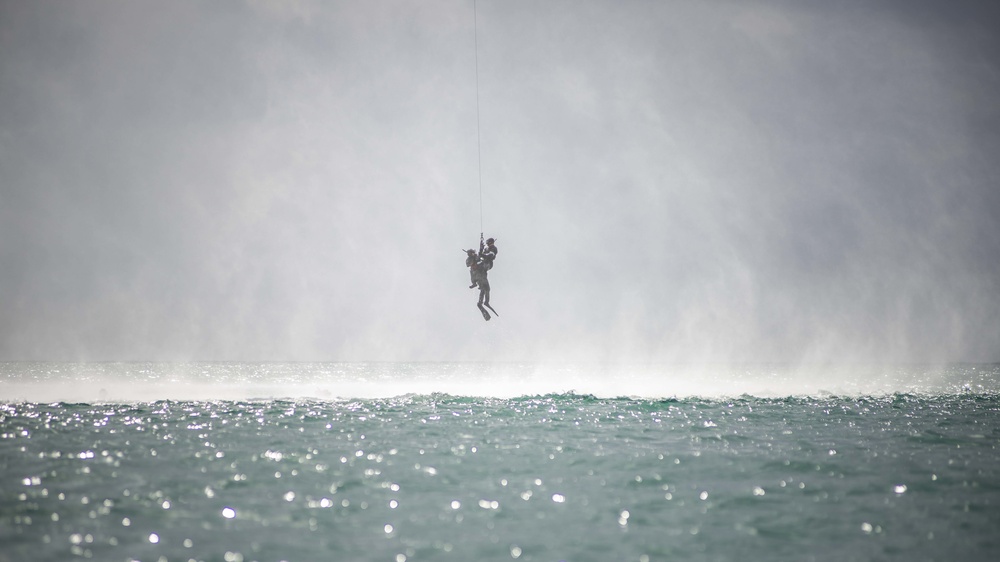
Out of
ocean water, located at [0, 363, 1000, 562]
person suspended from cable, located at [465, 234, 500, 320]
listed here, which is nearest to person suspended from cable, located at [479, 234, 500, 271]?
person suspended from cable, located at [465, 234, 500, 320]

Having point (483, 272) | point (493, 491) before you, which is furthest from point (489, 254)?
point (493, 491)

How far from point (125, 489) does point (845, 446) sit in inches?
830

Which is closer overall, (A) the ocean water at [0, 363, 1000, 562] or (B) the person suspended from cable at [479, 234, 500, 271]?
(A) the ocean water at [0, 363, 1000, 562]

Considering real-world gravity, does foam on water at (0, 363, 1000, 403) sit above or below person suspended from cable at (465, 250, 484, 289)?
below

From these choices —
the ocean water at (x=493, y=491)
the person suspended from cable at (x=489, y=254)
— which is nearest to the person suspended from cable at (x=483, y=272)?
the person suspended from cable at (x=489, y=254)

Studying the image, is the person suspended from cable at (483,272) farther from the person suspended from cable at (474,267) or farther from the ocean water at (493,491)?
the ocean water at (493,491)

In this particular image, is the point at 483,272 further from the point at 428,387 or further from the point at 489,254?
the point at 428,387

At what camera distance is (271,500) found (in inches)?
514

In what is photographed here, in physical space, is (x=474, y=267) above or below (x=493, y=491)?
above

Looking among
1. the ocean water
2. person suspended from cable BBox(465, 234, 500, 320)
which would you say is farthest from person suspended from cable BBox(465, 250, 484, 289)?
the ocean water

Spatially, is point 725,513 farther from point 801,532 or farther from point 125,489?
point 125,489

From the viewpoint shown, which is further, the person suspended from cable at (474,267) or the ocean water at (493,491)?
the person suspended from cable at (474,267)

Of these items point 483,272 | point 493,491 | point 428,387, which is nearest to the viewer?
point 493,491

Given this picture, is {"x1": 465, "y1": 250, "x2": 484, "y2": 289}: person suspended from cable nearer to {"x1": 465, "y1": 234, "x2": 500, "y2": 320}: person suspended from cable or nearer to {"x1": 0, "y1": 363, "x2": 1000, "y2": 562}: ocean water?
{"x1": 465, "y1": 234, "x2": 500, "y2": 320}: person suspended from cable
